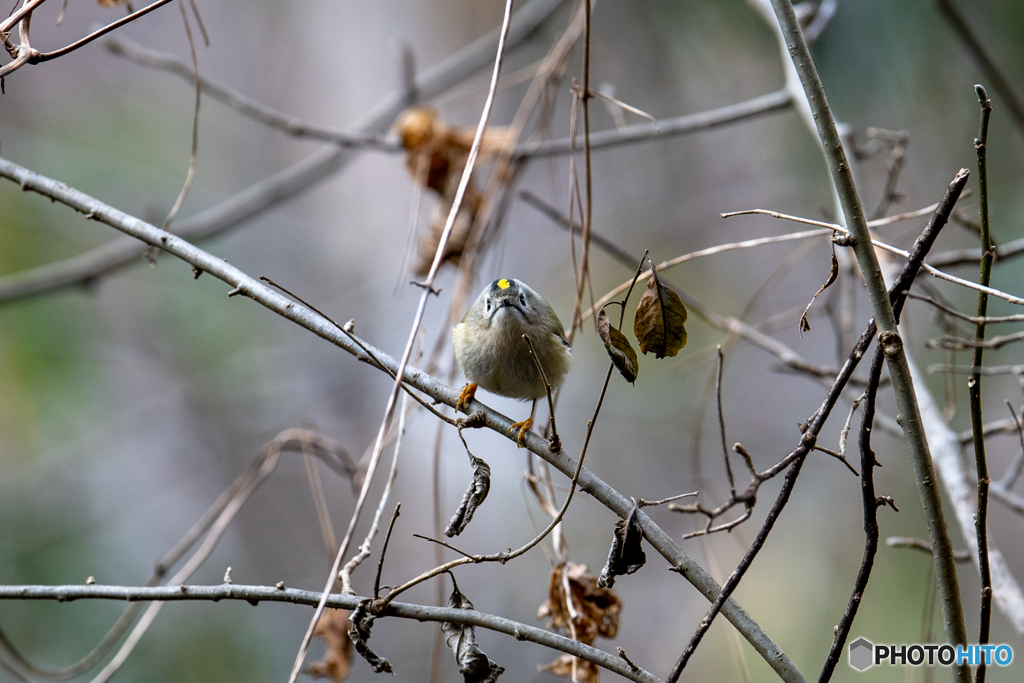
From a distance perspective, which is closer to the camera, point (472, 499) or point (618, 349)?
point (618, 349)

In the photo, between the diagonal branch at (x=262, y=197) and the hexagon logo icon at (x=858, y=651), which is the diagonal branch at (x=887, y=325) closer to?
the hexagon logo icon at (x=858, y=651)

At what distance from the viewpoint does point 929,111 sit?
15.2 feet

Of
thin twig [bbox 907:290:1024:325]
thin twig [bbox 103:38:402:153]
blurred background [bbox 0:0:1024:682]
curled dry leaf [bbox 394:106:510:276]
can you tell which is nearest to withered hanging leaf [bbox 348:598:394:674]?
thin twig [bbox 907:290:1024:325]

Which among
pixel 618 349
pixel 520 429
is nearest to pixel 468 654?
pixel 520 429

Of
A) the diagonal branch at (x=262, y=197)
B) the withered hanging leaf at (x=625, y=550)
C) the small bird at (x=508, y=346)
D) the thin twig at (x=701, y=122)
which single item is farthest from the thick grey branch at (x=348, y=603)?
the diagonal branch at (x=262, y=197)

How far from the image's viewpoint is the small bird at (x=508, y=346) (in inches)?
80.0

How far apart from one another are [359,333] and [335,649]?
3707 millimetres

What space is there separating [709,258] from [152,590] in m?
5.00

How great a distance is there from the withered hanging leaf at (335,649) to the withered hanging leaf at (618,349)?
1.24 metres

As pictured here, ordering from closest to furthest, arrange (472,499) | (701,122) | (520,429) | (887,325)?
(887,325), (472,499), (520,429), (701,122)

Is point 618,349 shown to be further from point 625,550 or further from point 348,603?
point 348,603

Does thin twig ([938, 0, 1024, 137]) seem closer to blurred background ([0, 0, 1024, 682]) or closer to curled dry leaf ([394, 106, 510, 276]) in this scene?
curled dry leaf ([394, 106, 510, 276])

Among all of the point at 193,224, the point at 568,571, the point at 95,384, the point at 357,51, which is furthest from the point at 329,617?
the point at 357,51

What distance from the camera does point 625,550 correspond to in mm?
1211
